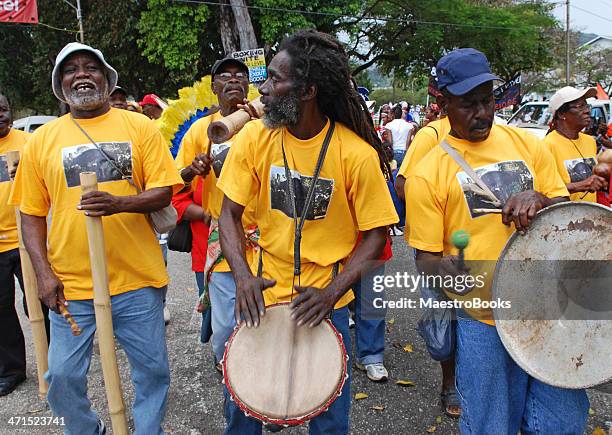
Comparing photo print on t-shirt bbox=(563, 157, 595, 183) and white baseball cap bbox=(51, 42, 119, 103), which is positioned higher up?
white baseball cap bbox=(51, 42, 119, 103)

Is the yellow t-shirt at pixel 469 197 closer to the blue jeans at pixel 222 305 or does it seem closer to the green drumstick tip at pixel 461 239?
the green drumstick tip at pixel 461 239

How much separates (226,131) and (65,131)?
2.72ft

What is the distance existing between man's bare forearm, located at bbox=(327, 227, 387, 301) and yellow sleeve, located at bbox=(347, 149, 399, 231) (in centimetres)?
5

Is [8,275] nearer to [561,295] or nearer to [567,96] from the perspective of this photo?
[561,295]

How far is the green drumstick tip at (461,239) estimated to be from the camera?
222 centimetres

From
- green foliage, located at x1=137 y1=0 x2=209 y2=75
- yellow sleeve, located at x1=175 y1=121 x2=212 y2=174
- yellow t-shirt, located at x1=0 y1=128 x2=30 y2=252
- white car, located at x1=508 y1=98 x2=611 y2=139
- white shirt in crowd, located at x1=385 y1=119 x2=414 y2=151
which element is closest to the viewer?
yellow sleeve, located at x1=175 y1=121 x2=212 y2=174

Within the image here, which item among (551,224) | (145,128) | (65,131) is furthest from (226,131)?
(551,224)

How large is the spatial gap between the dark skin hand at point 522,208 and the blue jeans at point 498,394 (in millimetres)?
480

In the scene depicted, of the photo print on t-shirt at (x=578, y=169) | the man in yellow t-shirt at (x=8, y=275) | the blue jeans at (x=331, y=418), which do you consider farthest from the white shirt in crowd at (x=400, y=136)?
the blue jeans at (x=331, y=418)

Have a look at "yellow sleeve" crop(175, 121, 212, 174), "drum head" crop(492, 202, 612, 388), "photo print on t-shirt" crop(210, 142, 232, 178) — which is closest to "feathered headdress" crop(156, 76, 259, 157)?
"yellow sleeve" crop(175, 121, 212, 174)

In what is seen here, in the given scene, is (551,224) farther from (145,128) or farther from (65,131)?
(65,131)

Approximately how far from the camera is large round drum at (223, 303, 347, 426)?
2055mm

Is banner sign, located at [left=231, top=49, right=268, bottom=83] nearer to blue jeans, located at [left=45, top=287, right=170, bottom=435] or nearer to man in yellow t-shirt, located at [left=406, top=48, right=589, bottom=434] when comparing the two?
blue jeans, located at [left=45, top=287, right=170, bottom=435]

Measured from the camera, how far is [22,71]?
22766 millimetres
